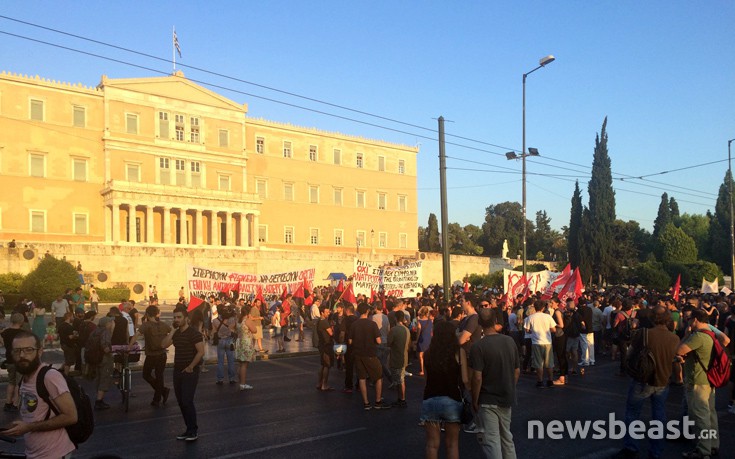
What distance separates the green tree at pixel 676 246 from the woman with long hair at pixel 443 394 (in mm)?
67203

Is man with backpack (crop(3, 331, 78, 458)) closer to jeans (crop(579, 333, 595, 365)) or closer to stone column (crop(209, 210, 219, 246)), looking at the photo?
jeans (crop(579, 333, 595, 365))

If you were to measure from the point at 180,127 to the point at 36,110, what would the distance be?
12.5 meters

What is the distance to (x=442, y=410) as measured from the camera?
19.7ft

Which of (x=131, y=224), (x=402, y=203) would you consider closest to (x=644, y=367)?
(x=131, y=224)

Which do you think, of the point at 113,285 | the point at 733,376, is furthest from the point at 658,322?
the point at 113,285

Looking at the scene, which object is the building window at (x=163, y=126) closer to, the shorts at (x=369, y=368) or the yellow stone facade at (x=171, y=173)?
the yellow stone facade at (x=171, y=173)

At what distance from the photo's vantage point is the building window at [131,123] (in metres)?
54.3

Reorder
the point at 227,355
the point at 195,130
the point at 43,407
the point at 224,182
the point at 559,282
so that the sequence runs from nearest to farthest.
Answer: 1. the point at 43,407
2. the point at 227,355
3. the point at 559,282
4. the point at 195,130
5. the point at 224,182

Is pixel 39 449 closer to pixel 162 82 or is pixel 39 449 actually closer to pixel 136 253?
pixel 136 253

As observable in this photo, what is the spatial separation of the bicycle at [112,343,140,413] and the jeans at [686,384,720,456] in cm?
874

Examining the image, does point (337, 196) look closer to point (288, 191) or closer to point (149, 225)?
point (288, 191)

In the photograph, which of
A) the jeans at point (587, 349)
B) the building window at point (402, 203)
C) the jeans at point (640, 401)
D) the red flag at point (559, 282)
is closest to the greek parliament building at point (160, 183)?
the building window at point (402, 203)

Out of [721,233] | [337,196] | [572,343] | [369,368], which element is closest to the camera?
[369,368]

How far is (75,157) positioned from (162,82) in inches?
426
